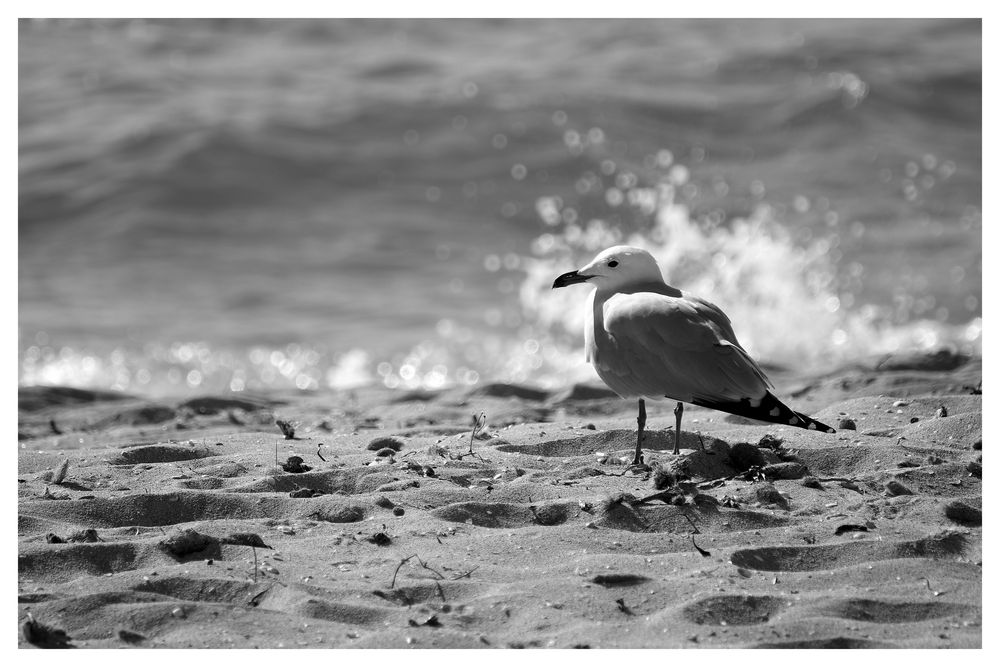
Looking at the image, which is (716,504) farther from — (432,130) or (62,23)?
(62,23)

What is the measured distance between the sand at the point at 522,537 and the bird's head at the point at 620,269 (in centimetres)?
66

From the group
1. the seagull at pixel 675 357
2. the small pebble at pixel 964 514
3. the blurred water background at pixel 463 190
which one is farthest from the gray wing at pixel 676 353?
the blurred water background at pixel 463 190

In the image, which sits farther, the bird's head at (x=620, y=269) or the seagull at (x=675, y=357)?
the bird's head at (x=620, y=269)

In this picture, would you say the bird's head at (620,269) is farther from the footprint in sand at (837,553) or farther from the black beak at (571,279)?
the footprint in sand at (837,553)

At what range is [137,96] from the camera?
1419cm

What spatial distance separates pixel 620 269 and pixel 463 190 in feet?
25.5

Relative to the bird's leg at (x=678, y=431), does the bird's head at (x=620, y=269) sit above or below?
above

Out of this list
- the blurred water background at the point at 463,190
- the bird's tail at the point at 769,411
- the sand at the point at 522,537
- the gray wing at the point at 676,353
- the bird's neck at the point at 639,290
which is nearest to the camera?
the sand at the point at 522,537

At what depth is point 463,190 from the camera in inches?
493

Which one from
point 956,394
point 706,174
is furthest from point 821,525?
point 706,174

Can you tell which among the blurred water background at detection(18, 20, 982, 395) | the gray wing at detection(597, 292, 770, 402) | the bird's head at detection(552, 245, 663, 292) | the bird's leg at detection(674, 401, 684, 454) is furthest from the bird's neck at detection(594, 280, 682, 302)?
the blurred water background at detection(18, 20, 982, 395)

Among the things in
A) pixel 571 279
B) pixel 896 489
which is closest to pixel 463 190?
pixel 571 279

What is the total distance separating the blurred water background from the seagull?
4.11 meters

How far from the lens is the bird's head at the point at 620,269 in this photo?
16.0 feet
